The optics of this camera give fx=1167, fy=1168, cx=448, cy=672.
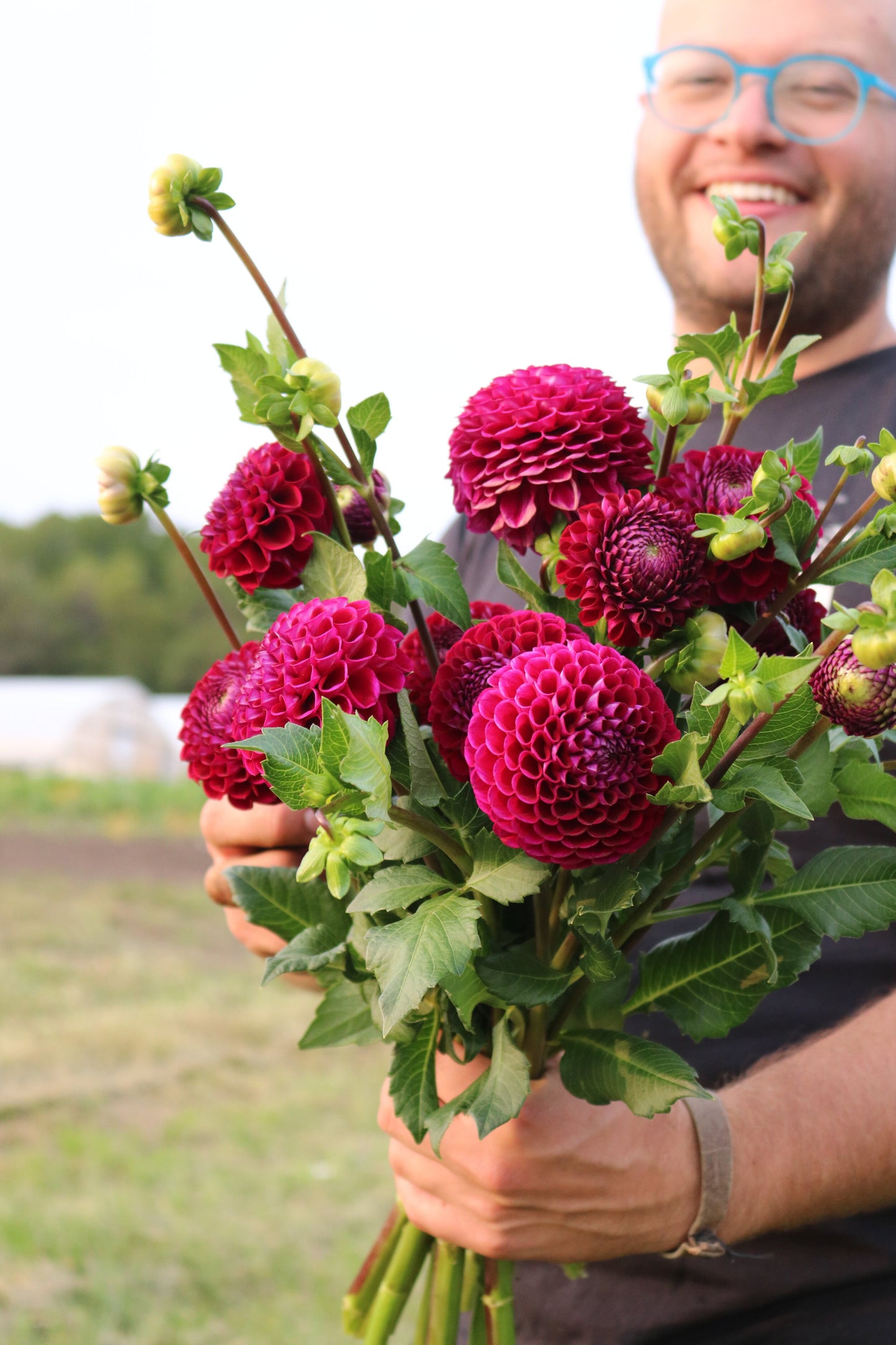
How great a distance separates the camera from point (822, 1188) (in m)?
0.81

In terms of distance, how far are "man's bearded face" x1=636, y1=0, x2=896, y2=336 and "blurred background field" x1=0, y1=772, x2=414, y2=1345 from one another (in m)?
1.32

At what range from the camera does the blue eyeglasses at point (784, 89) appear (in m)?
1.09

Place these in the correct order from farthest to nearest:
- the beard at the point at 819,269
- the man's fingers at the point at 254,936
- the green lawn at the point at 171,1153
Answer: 1. the green lawn at the point at 171,1153
2. the beard at the point at 819,269
3. the man's fingers at the point at 254,936

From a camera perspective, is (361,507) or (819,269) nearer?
(361,507)

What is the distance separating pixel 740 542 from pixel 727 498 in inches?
2.3

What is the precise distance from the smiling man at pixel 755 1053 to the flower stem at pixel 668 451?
37cm

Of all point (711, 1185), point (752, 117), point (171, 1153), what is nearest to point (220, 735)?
point (711, 1185)

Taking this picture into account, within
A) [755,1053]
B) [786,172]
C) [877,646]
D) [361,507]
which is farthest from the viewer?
[786,172]

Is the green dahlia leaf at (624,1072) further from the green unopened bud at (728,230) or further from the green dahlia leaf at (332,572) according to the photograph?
the green unopened bud at (728,230)

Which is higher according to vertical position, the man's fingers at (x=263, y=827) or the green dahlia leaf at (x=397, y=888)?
the green dahlia leaf at (x=397, y=888)

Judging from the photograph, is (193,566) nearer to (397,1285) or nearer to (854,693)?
(854,693)

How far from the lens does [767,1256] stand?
93 cm

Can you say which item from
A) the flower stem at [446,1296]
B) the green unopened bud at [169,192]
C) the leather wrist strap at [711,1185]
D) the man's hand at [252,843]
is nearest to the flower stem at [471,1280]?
the flower stem at [446,1296]

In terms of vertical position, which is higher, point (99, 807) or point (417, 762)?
point (417, 762)
